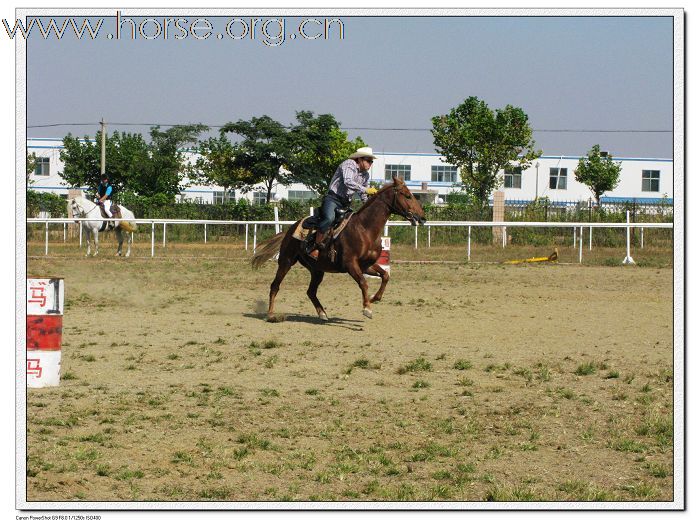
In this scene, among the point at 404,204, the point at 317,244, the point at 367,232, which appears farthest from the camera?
the point at 317,244

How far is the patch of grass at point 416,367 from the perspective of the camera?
404 inches

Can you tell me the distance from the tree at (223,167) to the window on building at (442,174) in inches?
929

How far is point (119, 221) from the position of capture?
27625 mm

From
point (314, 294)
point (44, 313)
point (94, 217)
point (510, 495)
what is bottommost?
point (510, 495)

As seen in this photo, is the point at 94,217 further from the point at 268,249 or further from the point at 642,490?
the point at 642,490

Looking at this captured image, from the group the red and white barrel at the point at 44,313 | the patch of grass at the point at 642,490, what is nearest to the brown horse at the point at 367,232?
the red and white barrel at the point at 44,313

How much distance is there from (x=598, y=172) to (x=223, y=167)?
22282 millimetres

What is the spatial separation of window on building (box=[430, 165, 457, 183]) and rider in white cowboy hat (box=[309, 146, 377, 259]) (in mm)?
62586

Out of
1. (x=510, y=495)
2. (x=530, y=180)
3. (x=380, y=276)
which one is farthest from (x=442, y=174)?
(x=510, y=495)

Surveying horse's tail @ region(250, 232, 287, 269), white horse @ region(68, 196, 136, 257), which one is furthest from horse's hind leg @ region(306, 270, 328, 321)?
white horse @ region(68, 196, 136, 257)

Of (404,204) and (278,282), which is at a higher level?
(404,204)

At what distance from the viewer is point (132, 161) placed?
164ft

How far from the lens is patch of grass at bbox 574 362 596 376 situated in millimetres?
10084

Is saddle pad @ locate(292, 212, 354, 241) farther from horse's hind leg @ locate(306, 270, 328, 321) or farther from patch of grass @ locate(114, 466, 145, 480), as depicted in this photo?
patch of grass @ locate(114, 466, 145, 480)
